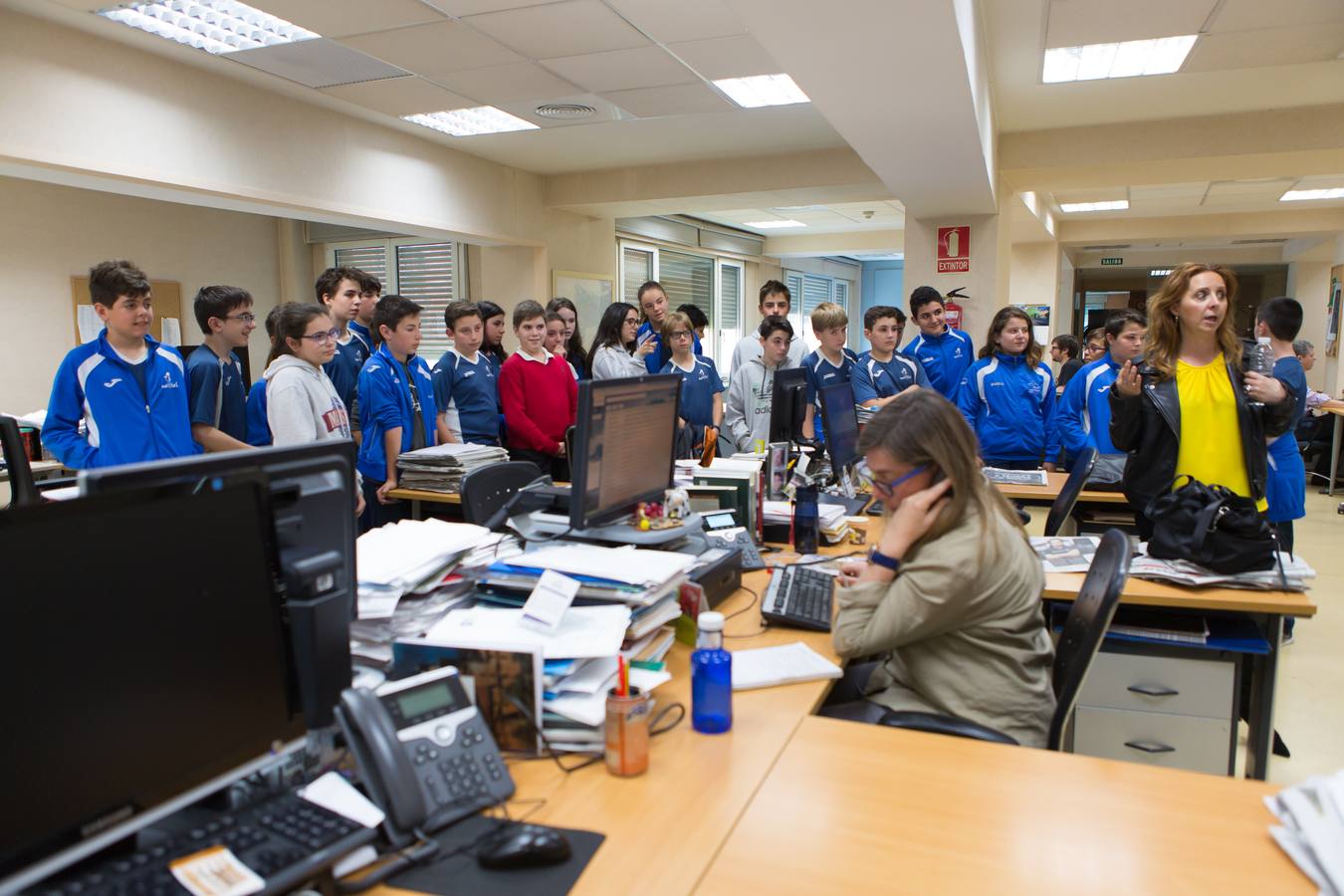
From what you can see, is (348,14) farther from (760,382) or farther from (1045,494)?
(1045,494)

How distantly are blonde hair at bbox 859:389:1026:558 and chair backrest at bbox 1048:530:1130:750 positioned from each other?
0.26 m

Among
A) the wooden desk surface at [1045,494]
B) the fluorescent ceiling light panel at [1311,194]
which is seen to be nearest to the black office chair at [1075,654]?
the wooden desk surface at [1045,494]

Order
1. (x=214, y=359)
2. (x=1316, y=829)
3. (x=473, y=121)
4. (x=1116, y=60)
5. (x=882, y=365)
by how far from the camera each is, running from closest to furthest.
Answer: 1. (x=1316, y=829)
2. (x=214, y=359)
3. (x=1116, y=60)
4. (x=882, y=365)
5. (x=473, y=121)

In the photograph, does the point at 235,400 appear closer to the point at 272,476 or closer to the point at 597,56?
the point at 597,56

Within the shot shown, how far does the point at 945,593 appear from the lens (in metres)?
1.66

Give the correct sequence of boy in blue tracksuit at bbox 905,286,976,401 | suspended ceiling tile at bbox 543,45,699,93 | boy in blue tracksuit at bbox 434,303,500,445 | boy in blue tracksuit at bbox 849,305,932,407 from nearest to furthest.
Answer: suspended ceiling tile at bbox 543,45,699,93, boy in blue tracksuit at bbox 434,303,500,445, boy in blue tracksuit at bbox 849,305,932,407, boy in blue tracksuit at bbox 905,286,976,401

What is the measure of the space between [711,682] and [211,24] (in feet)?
13.4

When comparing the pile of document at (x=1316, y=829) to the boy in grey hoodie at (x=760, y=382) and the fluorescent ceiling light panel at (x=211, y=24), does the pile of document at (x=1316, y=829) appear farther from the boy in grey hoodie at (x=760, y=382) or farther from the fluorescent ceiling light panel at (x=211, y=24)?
the fluorescent ceiling light panel at (x=211, y=24)

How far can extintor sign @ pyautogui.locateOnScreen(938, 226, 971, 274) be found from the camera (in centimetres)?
668

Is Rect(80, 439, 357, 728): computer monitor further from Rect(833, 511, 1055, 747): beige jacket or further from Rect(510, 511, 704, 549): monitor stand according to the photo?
Rect(833, 511, 1055, 747): beige jacket

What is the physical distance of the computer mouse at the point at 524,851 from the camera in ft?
3.60

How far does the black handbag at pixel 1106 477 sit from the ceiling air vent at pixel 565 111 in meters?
3.62

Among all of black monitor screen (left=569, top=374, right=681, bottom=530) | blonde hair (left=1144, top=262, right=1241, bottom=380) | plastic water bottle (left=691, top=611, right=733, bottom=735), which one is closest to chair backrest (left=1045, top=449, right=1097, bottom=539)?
blonde hair (left=1144, top=262, right=1241, bottom=380)

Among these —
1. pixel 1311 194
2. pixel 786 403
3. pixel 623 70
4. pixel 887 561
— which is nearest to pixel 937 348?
pixel 786 403
